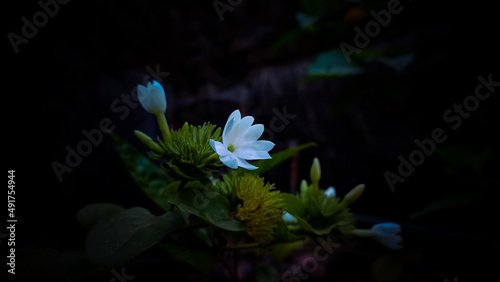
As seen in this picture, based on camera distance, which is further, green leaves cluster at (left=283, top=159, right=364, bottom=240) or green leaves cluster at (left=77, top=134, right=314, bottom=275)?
green leaves cluster at (left=283, top=159, right=364, bottom=240)

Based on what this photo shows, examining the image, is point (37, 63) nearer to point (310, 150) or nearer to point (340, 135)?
point (310, 150)

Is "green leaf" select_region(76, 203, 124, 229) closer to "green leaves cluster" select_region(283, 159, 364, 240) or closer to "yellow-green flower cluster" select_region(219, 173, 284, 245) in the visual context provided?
"yellow-green flower cluster" select_region(219, 173, 284, 245)

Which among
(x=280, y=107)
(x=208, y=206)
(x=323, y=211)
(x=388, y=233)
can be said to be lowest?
(x=388, y=233)

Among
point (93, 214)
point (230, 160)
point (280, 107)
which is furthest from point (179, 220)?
point (280, 107)

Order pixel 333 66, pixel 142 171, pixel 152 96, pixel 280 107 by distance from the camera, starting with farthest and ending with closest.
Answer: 1. pixel 280 107
2. pixel 333 66
3. pixel 142 171
4. pixel 152 96

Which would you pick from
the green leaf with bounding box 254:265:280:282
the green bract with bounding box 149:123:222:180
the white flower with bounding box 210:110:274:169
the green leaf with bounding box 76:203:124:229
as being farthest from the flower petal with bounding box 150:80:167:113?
the green leaf with bounding box 254:265:280:282

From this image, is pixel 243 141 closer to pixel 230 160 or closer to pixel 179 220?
pixel 230 160
